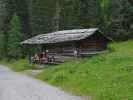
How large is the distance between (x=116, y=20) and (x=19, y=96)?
129 ft

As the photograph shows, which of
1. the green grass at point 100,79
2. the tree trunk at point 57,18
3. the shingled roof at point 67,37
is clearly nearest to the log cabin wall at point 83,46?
the shingled roof at point 67,37

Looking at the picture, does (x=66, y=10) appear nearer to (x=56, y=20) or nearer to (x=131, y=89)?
(x=56, y=20)

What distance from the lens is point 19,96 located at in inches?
731

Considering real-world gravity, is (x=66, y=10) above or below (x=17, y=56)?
above

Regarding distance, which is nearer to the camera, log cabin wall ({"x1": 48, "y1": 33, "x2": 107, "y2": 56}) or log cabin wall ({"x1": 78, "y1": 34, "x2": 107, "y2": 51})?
log cabin wall ({"x1": 48, "y1": 33, "x2": 107, "y2": 56})

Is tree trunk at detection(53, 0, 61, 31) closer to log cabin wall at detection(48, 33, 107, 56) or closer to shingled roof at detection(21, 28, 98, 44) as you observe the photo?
shingled roof at detection(21, 28, 98, 44)

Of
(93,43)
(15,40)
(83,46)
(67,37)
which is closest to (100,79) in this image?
(83,46)

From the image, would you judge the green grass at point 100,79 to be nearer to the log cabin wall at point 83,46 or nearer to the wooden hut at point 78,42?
the wooden hut at point 78,42

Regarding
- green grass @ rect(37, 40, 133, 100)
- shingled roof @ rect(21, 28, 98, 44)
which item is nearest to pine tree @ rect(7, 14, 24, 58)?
shingled roof @ rect(21, 28, 98, 44)

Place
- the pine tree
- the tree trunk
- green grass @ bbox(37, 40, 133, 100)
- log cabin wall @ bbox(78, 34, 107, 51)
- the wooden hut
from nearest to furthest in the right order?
green grass @ bbox(37, 40, 133, 100)
the wooden hut
log cabin wall @ bbox(78, 34, 107, 51)
the pine tree
the tree trunk

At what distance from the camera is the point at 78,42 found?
40.6 m

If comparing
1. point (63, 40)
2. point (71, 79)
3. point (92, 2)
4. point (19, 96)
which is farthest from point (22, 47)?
point (19, 96)

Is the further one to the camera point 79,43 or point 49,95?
point 79,43

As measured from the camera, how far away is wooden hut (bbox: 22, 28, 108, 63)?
131 feet
